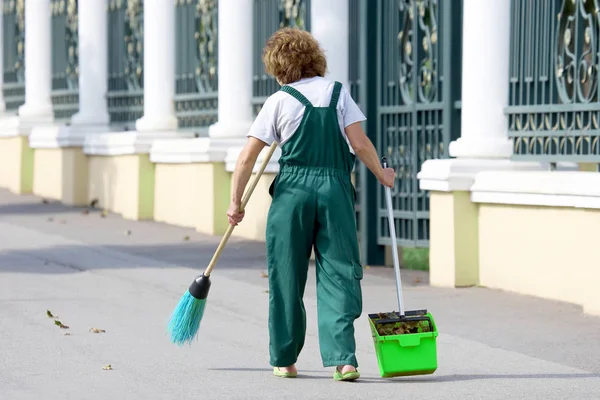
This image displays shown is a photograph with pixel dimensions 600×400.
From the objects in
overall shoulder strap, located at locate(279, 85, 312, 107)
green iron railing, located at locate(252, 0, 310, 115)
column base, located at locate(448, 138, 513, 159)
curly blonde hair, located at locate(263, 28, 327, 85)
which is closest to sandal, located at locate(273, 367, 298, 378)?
overall shoulder strap, located at locate(279, 85, 312, 107)

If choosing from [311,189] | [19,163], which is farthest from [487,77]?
[19,163]

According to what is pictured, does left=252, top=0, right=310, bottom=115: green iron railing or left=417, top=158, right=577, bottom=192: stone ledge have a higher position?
left=252, top=0, right=310, bottom=115: green iron railing

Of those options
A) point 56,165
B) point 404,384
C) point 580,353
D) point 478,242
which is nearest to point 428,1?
point 478,242

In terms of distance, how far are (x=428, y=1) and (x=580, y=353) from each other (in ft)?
17.1

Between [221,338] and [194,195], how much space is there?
820cm

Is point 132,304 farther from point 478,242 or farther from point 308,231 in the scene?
point 308,231

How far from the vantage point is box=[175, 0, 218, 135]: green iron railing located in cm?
1811

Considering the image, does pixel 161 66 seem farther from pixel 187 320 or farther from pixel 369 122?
pixel 187 320

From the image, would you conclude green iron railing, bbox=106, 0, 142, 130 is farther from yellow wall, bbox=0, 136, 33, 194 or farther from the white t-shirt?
the white t-shirt

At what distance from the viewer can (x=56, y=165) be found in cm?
2184

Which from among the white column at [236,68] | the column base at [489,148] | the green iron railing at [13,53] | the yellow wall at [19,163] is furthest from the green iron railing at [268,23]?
the green iron railing at [13,53]

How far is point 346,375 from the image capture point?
7.55 m

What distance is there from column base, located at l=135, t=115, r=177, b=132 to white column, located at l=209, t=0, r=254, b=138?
2236 mm

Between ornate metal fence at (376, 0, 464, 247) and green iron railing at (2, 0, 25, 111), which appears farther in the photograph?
green iron railing at (2, 0, 25, 111)
